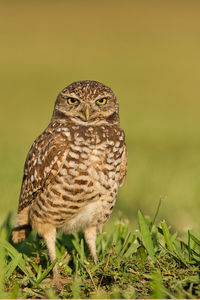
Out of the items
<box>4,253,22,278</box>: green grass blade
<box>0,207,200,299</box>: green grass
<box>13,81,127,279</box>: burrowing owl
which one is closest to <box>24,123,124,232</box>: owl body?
<box>13,81,127,279</box>: burrowing owl

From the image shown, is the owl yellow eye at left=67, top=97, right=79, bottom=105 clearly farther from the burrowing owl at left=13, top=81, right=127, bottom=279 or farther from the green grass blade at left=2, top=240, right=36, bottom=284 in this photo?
the green grass blade at left=2, top=240, right=36, bottom=284

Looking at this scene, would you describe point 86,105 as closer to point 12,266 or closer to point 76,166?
point 76,166

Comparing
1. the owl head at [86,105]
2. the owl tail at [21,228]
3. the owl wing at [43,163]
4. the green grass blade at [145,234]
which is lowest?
the owl tail at [21,228]

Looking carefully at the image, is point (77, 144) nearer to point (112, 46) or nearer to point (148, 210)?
point (148, 210)

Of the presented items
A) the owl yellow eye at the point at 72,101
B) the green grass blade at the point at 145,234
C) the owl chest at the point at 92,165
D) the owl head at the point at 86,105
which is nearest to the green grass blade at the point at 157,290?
the green grass blade at the point at 145,234

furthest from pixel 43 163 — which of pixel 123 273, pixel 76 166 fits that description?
pixel 123 273

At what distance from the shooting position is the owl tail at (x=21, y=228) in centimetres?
473

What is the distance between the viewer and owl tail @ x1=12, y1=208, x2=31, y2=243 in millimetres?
4734

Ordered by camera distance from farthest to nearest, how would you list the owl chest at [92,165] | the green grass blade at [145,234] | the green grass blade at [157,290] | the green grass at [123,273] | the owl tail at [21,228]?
the owl tail at [21,228], the owl chest at [92,165], the green grass blade at [145,234], the green grass at [123,273], the green grass blade at [157,290]

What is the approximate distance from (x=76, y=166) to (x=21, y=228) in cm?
90

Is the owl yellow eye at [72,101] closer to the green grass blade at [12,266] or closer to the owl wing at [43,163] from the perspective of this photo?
the owl wing at [43,163]

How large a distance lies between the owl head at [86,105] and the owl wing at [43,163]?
7.7 inches

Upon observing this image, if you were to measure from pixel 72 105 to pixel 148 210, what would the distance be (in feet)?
7.47

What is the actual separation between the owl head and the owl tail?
87 centimetres
